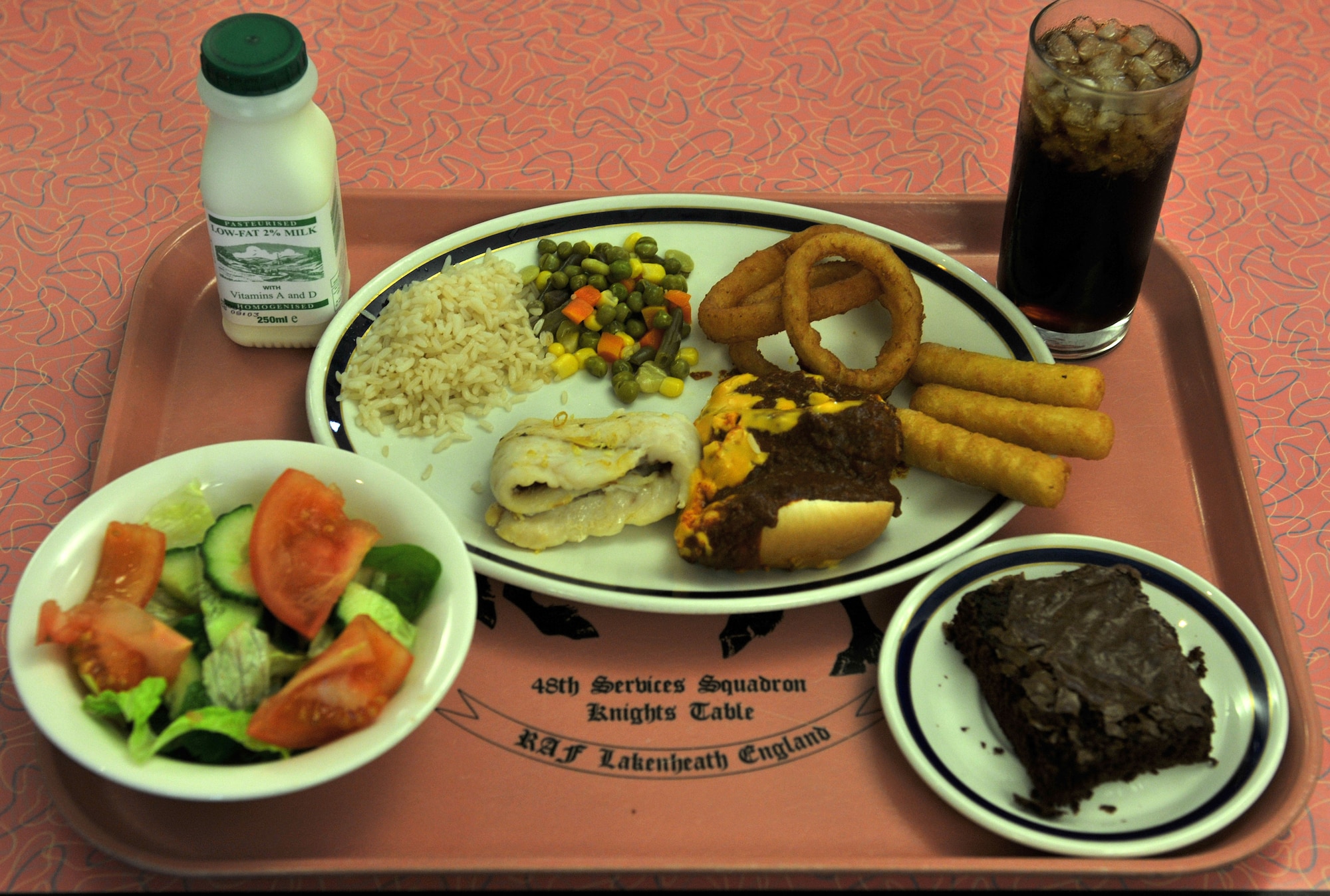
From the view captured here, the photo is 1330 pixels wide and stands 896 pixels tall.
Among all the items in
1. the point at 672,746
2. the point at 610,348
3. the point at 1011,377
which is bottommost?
the point at 672,746

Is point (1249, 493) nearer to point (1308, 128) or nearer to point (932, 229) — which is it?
point (932, 229)

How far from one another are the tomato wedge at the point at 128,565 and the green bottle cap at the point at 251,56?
1078 mm

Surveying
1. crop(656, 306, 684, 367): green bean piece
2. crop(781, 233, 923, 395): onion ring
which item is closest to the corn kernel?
crop(656, 306, 684, 367): green bean piece

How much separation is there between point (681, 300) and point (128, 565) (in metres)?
1.72

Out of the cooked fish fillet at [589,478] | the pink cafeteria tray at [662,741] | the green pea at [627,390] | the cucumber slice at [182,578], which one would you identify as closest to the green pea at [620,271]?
the green pea at [627,390]

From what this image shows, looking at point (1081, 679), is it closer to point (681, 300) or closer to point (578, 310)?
point (681, 300)

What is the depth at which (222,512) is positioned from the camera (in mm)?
2502

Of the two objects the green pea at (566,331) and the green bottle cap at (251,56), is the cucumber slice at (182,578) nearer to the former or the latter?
the green bottle cap at (251,56)

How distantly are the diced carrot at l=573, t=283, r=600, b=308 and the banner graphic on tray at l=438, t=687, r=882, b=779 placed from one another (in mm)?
1265

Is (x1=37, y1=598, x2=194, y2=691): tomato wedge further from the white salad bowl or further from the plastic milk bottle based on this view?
the plastic milk bottle

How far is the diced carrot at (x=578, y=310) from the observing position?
3.29 metres

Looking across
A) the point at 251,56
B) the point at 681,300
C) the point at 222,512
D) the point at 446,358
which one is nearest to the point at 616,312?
the point at 681,300

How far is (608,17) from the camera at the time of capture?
15.4 feet

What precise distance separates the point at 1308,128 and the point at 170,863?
4.50 m
